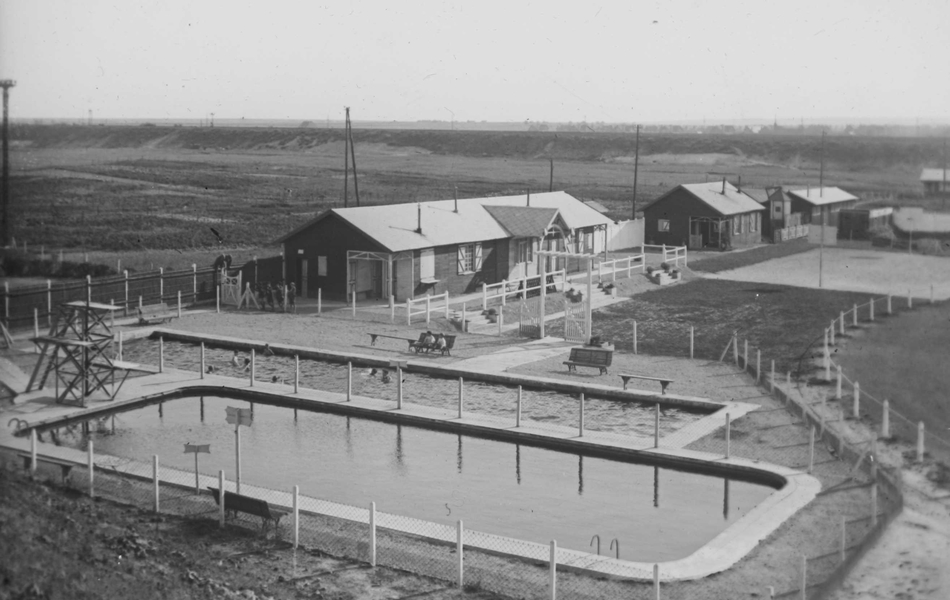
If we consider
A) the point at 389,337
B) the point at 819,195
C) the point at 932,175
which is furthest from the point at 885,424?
the point at 819,195

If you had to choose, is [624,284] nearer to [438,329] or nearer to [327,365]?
[438,329]

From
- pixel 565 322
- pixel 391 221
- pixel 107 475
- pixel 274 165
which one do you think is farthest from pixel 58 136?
pixel 107 475

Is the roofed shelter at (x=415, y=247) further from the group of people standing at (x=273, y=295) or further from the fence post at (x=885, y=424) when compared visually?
the fence post at (x=885, y=424)

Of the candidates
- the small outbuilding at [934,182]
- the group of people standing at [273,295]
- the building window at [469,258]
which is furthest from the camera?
the building window at [469,258]

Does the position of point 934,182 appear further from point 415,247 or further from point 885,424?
point 415,247

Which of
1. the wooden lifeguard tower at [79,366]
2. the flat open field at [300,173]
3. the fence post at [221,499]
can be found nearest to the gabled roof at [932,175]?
the flat open field at [300,173]

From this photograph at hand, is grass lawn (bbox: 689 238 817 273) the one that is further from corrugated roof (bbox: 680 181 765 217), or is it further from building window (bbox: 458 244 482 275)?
building window (bbox: 458 244 482 275)
